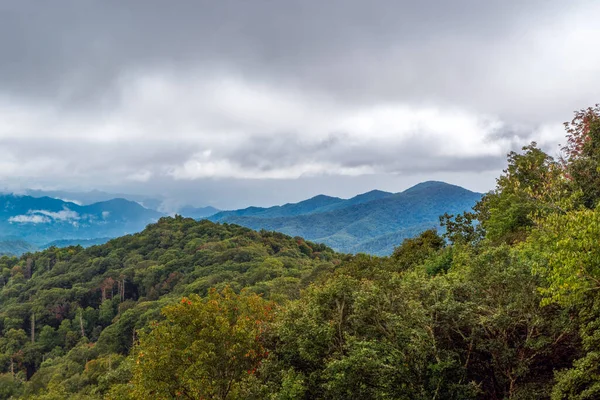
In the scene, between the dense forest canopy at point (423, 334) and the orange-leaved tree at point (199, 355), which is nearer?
the dense forest canopy at point (423, 334)

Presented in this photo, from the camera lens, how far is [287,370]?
14211 mm

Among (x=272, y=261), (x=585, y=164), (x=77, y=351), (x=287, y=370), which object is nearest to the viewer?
(x=287, y=370)

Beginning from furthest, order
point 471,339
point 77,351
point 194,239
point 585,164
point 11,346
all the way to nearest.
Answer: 1. point 194,239
2. point 11,346
3. point 77,351
4. point 585,164
5. point 471,339

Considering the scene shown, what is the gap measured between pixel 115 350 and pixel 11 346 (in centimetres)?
2629

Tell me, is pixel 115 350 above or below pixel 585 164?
below

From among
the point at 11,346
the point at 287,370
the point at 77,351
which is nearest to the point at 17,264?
the point at 11,346

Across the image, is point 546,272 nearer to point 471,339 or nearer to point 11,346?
point 471,339

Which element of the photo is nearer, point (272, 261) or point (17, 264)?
point (272, 261)

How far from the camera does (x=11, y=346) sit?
77.4 m

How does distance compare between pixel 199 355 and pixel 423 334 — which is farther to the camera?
pixel 199 355

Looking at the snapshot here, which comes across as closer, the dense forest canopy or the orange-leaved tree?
the dense forest canopy

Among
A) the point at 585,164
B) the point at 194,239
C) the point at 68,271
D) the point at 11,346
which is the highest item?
the point at 585,164

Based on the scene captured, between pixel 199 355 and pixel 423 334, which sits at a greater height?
pixel 423 334

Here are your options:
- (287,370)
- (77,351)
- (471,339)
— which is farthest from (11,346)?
(471,339)
